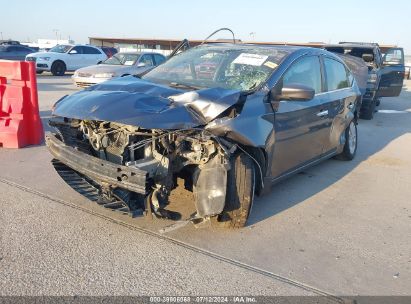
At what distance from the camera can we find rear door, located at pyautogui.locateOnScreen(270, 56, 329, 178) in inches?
172

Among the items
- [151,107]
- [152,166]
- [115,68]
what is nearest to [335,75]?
[151,107]

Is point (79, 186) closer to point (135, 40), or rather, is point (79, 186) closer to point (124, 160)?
point (124, 160)

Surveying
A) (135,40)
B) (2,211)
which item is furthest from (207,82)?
(135,40)

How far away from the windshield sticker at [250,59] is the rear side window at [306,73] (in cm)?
31

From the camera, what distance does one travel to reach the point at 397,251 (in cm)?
380

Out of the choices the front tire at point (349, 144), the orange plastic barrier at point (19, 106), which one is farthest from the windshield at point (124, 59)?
the front tire at point (349, 144)

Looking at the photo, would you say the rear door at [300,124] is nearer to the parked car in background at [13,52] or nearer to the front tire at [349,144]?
the front tire at [349,144]

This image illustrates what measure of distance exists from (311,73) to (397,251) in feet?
7.72

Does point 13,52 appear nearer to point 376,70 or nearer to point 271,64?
point 376,70

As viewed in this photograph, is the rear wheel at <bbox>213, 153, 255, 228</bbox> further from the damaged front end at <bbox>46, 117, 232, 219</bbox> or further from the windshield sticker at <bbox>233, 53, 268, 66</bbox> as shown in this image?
the windshield sticker at <bbox>233, 53, 268, 66</bbox>

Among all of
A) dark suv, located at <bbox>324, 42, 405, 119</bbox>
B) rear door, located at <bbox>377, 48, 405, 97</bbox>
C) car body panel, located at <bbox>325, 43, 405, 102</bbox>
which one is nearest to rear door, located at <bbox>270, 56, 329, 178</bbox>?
dark suv, located at <bbox>324, 42, 405, 119</bbox>

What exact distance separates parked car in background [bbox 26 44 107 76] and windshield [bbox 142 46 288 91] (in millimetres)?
16952

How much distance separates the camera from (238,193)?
150 inches

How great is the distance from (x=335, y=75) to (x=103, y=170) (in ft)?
12.6
